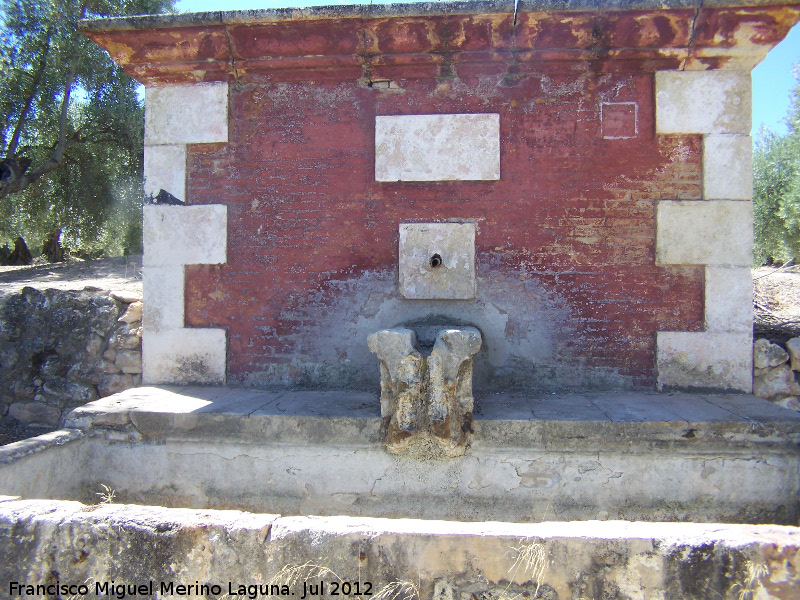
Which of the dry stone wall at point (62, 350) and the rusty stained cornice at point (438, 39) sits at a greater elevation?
the rusty stained cornice at point (438, 39)

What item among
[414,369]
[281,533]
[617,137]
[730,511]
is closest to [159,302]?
[414,369]

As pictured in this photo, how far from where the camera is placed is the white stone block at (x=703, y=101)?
385cm

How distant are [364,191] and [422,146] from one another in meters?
0.59

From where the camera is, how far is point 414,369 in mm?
3021

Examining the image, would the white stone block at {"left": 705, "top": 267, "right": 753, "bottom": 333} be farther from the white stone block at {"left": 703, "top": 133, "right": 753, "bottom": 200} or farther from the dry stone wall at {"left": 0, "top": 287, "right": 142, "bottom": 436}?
the dry stone wall at {"left": 0, "top": 287, "right": 142, "bottom": 436}

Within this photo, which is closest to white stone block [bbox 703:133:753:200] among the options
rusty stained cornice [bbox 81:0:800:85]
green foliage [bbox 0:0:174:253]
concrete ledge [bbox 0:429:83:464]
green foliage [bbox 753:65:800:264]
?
rusty stained cornice [bbox 81:0:800:85]

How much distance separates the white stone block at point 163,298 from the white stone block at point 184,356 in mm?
77

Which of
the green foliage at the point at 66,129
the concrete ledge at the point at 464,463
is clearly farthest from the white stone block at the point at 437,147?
the green foliage at the point at 66,129

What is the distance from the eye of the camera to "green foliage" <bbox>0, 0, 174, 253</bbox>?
319 inches

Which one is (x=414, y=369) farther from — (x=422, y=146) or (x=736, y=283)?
(x=736, y=283)

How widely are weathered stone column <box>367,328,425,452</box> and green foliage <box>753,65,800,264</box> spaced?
32.8 ft

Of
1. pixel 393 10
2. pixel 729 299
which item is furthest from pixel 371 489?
pixel 393 10

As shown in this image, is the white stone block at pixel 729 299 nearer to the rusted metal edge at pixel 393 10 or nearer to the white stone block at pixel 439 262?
the white stone block at pixel 439 262

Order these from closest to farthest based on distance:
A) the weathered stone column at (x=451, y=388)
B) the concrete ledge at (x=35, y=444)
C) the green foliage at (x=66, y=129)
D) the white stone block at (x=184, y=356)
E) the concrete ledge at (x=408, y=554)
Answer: the concrete ledge at (x=408, y=554)
the concrete ledge at (x=35, y=444)
the weathered stone column at (x=451, y=388)
the white stone block at (x=184, y=356)
the green foliage at (x=66, y=129)
